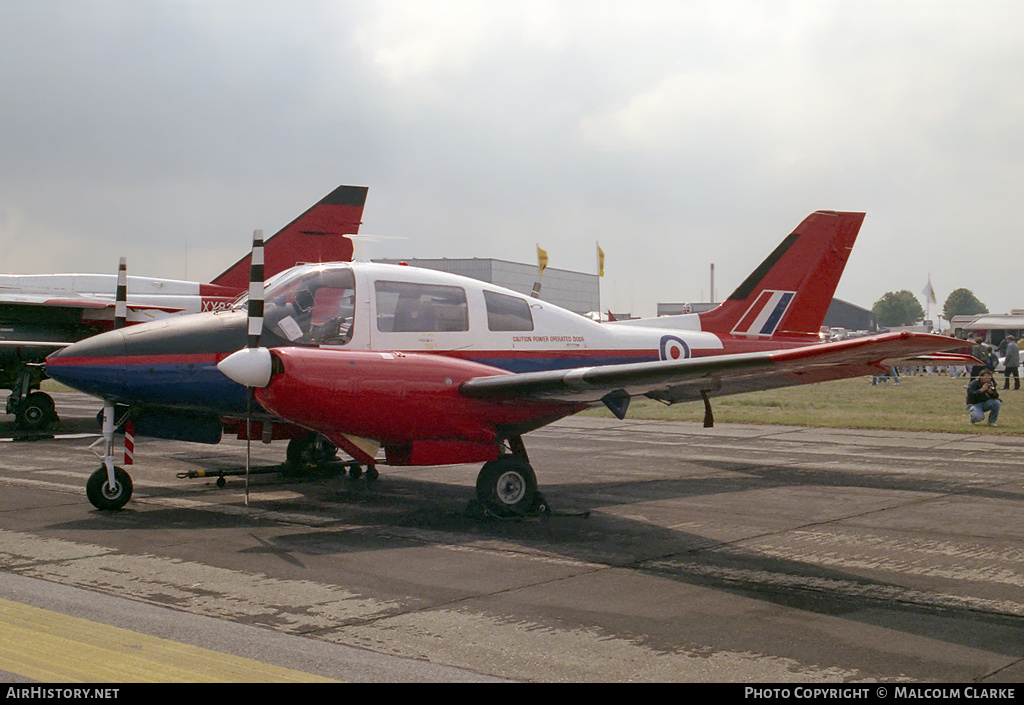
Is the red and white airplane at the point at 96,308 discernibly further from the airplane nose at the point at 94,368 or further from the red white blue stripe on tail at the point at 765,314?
the red white blue stripe on tail at the point at 765,314

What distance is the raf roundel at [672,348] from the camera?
41.8 feet

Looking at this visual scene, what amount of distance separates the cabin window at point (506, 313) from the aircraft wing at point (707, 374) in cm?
181

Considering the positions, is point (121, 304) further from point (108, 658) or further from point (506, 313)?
point (108, 658)

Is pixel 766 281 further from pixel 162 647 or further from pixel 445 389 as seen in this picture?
pixel 162 647

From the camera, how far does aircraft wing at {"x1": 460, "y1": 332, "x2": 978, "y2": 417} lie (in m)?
7.77

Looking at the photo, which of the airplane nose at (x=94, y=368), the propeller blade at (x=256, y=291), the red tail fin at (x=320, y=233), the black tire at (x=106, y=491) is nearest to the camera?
the propeller blade at (x=256, y=291)

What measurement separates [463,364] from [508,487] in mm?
1479

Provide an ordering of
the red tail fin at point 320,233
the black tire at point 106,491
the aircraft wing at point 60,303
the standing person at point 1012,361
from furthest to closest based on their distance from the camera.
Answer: the standing person at point 1012,361, the red tail fin at point 320,233, the aircraft wing at point 60,303, the black tire at point 106,491

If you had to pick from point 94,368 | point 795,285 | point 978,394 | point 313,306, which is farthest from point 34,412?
point 978,394

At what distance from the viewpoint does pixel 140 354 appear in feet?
32.1

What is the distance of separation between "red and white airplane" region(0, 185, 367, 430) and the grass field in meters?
7.91

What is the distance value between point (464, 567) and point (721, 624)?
8.02ft

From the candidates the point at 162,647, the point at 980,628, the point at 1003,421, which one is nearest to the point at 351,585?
the point at 162,647

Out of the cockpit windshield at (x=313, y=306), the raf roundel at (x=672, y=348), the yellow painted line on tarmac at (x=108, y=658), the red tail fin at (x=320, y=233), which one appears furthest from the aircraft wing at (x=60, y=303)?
the yellow painted line on tarmac at (x=108, y=658)
